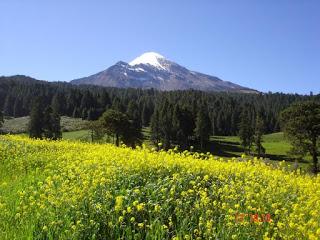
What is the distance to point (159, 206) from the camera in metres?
7.79

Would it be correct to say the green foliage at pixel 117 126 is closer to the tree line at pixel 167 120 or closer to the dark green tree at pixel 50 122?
the tree line at pixel 167 120

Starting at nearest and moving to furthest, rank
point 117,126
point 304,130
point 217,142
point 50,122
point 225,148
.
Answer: point 304,130
point 117,126
point 50,122
point 225,148
point 217,142

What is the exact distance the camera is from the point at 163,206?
26.7 ft

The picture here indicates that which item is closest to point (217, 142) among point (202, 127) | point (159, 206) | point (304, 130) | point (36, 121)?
point (202, 127)

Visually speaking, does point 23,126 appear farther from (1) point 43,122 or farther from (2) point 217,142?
(2) point 217,142

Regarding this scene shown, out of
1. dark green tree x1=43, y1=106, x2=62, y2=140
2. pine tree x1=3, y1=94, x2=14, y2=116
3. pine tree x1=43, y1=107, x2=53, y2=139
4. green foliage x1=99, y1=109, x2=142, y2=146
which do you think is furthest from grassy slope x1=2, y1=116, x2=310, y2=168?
pine tree x1=3, y1=94, x2=14, y2=116

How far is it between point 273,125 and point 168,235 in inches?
6925

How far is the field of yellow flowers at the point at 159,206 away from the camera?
738 centimetres

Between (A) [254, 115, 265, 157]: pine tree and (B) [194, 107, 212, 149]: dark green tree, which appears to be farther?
(B) [194, 107, 212, 149]: dark green tree

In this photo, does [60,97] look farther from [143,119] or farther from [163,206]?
[163,206]

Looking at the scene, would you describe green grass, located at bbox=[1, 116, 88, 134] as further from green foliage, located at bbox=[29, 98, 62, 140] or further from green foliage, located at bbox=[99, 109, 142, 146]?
green foliage, located at bbox=[99, 109, 142, 146]

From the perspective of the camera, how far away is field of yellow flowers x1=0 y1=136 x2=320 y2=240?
7.38m

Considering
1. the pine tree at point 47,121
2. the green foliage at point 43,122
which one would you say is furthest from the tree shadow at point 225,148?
the pine tree at point 47,121

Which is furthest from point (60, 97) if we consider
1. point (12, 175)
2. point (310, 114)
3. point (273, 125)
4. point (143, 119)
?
point (12, 175)
